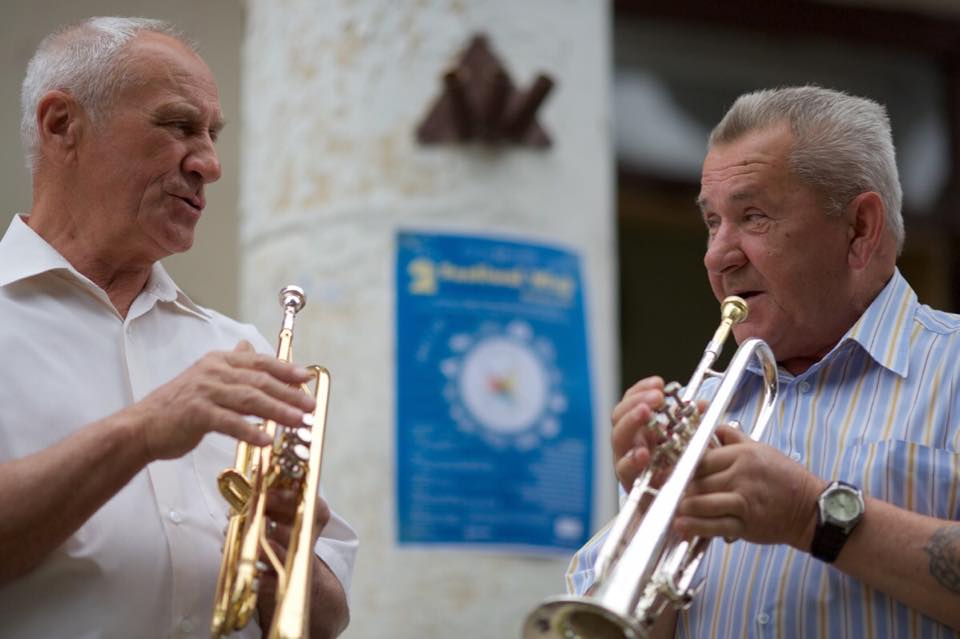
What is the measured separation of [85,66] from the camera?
321 centimetres

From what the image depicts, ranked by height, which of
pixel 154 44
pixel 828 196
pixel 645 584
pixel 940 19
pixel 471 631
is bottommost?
pixel 471 631

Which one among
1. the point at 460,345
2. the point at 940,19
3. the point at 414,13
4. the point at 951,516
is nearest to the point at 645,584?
the point at 951,516

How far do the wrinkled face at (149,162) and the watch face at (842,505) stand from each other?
1332mm

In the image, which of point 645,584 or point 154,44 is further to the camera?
point 154,44

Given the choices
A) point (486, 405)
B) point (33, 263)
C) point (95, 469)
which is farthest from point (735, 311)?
point (486, 405)

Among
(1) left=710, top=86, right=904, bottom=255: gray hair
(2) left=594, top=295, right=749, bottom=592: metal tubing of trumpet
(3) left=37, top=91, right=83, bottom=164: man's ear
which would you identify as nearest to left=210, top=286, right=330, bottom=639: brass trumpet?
(2) left=594, top=295, right=749, bottom=592: metal tubing of trumpet

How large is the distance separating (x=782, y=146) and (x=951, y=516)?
797 mm

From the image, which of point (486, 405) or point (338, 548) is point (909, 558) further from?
point (486, 405)

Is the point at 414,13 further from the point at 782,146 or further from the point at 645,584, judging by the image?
the point at 645,584

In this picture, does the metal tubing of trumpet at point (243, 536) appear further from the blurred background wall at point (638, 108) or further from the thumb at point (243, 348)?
the blurred background wall at point (638, 108)

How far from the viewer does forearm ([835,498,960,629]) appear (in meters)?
2.68

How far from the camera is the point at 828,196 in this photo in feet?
10.4

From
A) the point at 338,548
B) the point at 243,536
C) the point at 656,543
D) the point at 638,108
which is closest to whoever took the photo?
the point at 656,543

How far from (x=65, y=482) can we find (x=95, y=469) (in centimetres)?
5
